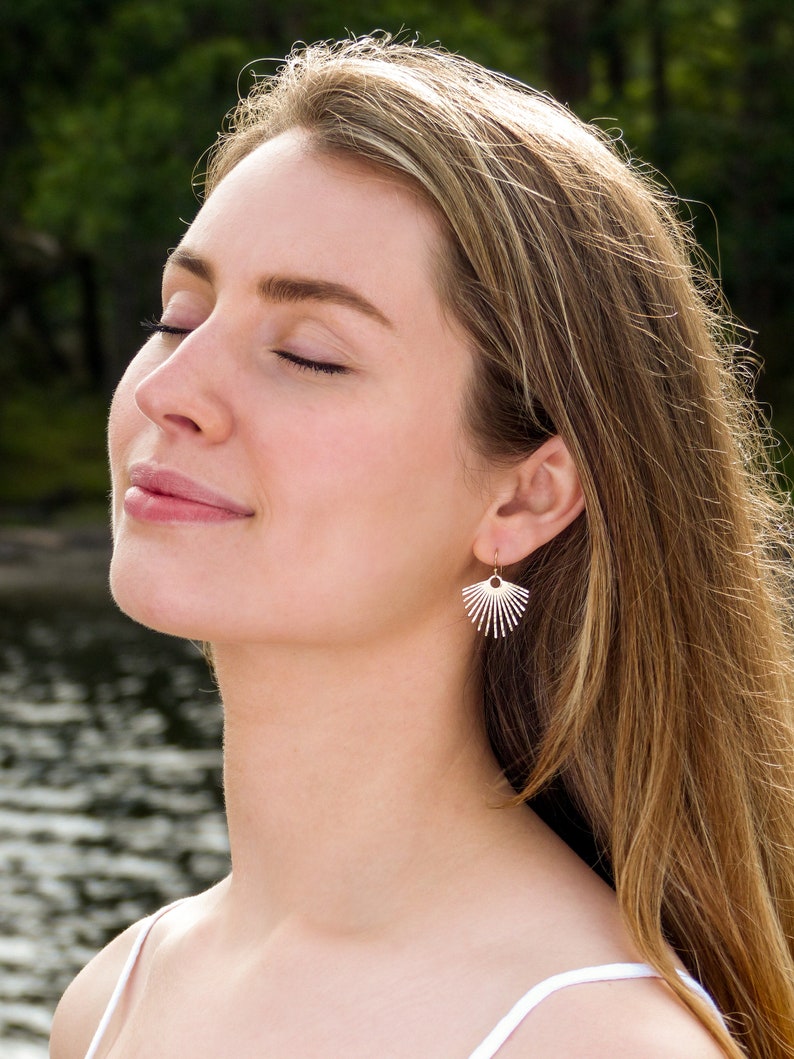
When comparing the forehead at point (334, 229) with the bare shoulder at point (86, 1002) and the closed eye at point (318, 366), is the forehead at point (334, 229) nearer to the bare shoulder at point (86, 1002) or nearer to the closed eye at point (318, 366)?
the closed eye at point (318, 366)

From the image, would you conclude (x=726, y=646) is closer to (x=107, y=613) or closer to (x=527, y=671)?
(x=527, y=671)

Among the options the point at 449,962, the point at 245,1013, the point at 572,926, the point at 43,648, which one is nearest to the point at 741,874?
the point at 572,926

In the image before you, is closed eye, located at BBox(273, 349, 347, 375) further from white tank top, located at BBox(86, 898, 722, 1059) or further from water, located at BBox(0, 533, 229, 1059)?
water, located at BBox(0, 533, 229, 1059)

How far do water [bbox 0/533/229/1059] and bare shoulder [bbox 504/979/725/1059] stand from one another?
6.48 m

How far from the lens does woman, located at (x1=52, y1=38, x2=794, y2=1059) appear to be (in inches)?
80.1

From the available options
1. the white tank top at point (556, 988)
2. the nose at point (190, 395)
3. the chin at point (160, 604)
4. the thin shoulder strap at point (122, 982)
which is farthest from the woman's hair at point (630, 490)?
the thin shoulder strap at point (122, 982)

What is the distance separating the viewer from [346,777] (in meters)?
2.14

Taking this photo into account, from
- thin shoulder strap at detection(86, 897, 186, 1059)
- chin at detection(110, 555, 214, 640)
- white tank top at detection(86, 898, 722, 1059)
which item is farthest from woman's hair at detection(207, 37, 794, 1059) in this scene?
thin shoulder strap at detection(86, 897, 186, 1059)

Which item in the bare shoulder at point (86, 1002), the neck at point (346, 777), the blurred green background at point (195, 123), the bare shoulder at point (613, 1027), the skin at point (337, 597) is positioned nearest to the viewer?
the bare shoulder at point (613, 1027)

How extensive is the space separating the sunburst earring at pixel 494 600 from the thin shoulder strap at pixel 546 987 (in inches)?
21.7

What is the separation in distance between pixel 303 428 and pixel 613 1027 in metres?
0.82

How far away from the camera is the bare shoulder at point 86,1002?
2.38 m

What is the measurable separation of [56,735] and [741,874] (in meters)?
12.4

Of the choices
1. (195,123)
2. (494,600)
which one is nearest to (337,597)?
(494,600)
